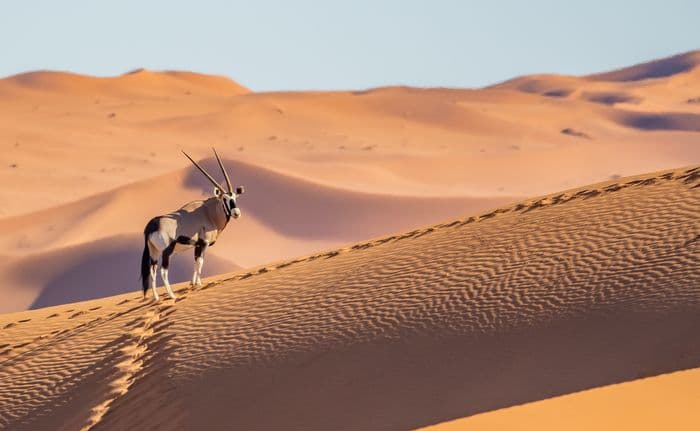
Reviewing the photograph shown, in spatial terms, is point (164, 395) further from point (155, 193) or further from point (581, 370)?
point (155, 193)

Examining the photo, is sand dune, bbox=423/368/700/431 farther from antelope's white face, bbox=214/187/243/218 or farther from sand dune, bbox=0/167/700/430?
antelope's white face, bbox=214/187/243/218

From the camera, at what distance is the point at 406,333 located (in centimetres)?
1205

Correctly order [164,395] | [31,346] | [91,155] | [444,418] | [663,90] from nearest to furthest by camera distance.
Answer: [444,418], [164,395], [31,346], [91,155], [663,90]

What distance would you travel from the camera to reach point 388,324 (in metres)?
12.4

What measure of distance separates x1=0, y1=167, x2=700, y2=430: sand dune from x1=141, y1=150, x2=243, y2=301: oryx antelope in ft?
1.92

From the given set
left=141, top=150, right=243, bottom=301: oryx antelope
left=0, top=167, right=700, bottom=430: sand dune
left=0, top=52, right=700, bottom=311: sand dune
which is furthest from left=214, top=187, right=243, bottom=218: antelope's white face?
left=0, top=52, right=700, bottom=311: sand dune

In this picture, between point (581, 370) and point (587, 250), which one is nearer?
point (581, 370)

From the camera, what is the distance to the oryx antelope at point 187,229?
14.3m

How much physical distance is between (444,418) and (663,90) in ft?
342

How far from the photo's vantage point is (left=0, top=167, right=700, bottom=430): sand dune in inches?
415

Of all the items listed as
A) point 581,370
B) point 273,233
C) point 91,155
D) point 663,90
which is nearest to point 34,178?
point 91,155

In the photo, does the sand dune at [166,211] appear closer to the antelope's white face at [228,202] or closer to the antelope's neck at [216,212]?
the antelope's neck at [216,212]

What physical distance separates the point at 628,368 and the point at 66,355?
6230 mm

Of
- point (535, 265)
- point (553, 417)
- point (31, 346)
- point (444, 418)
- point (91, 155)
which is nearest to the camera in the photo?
point (553, 417)
